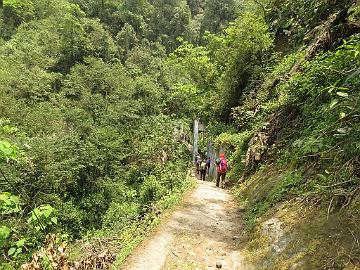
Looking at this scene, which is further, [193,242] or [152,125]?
[152,125]

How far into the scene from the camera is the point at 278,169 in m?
8.94

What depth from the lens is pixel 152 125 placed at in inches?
960

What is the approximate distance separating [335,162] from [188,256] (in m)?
2.93

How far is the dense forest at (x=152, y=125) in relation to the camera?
4.82 metres

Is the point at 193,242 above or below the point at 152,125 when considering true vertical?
below

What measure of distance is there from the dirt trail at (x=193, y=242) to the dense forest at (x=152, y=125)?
1.35 ft

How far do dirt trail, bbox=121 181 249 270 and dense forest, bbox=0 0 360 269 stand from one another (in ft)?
1.35

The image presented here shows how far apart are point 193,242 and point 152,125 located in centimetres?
1829

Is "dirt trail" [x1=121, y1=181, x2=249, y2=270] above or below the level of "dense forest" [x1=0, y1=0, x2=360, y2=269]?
below

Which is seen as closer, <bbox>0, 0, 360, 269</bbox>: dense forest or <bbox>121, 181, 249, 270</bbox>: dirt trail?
<bbox>0, 0, 360, 269</bbox>: dense forest

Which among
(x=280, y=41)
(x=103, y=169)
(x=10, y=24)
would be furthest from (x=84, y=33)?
(x=280, y=41)

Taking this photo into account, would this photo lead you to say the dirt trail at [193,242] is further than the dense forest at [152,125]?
Yes

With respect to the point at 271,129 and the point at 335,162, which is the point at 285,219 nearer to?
the point at 335,162

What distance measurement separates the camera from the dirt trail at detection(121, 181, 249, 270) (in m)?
5.64
